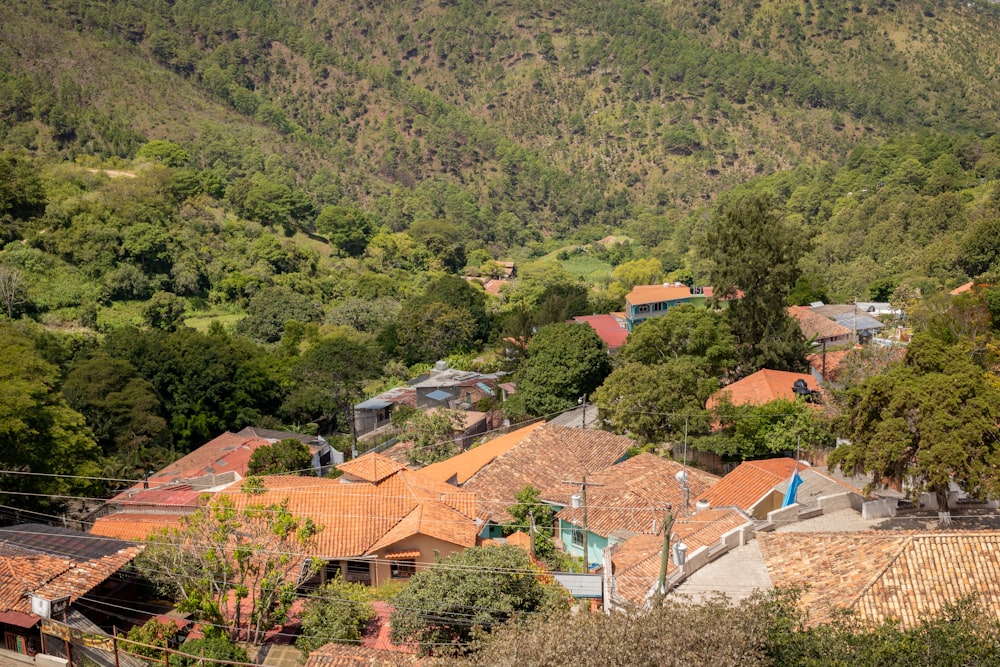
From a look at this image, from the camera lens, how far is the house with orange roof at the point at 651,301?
58750 mm

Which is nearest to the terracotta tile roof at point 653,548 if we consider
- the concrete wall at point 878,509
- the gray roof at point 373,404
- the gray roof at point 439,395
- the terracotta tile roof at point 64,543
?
the concrete wall at point 878,509

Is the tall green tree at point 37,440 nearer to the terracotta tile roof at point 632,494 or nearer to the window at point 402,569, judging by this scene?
the window at point 402,569

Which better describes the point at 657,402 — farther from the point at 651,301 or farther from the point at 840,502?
the point at 651,301

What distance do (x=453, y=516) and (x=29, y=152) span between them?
83.7m

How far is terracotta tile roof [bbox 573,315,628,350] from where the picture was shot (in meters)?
50.5

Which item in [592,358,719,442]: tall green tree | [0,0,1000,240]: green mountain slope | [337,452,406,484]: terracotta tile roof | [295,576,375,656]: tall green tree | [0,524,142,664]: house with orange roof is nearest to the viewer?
[0,524,142,664]: house with orange roof

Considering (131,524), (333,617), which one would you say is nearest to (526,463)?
(333,617)

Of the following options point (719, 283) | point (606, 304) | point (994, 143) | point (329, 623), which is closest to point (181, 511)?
point (329, 623)

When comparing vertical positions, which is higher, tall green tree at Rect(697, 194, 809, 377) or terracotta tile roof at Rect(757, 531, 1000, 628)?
terracotta tile roof at Rect(757, 531, 1000, 628)

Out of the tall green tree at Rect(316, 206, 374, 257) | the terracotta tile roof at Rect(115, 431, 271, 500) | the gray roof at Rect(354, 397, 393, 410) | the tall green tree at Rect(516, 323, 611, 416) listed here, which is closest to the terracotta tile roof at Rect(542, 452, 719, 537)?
the tall green tree at Rect(516, 323, 611, 416)

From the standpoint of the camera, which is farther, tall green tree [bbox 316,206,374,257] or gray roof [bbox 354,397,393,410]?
tall green tree [bbox 316,206,374,257]

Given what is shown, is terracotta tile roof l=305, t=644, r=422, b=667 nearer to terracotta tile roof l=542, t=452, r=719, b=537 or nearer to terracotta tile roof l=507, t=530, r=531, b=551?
terracotta tile roof l=507, t=530, r=531, b=551

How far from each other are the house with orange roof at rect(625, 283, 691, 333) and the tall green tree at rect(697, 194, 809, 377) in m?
18.1

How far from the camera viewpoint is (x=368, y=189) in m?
129
